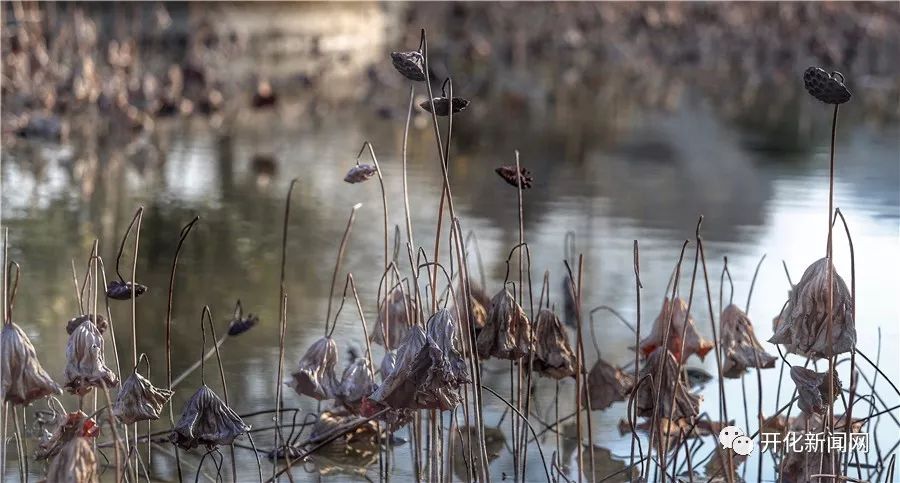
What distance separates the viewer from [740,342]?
2.11 m

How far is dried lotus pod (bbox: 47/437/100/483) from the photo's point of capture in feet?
4.75

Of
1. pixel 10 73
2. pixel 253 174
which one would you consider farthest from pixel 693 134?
pixel 10 73

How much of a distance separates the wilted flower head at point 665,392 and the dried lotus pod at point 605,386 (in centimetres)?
19

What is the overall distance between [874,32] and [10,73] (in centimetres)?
646

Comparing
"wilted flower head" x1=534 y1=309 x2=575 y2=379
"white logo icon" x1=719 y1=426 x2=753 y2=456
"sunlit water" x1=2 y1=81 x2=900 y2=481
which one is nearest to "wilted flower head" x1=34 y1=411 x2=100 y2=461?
"sunlit water" x1=2 y1=81 x2=900 y2=481

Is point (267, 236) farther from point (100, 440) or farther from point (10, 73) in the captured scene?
point (10, 73)

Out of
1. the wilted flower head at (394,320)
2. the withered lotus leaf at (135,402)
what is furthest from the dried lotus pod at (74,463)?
the wilted flower head at (394,320)

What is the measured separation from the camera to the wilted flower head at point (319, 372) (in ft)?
6.74

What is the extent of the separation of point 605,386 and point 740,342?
0.76 feet

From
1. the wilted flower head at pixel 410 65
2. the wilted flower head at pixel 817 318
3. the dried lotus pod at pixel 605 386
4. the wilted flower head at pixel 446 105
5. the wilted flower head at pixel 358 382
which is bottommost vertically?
the dried lotus pod at pixel 605 386

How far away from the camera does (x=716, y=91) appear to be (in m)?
9.43

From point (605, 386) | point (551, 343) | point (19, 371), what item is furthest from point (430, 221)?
point (19, 371)

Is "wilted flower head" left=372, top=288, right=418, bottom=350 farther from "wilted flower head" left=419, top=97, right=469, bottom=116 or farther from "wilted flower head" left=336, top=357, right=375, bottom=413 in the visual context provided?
"wilted flower head" left=419, top=97, right=469, bottom=116

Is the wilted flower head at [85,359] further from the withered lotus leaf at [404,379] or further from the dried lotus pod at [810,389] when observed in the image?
the dried lotus pod at [810,389]
